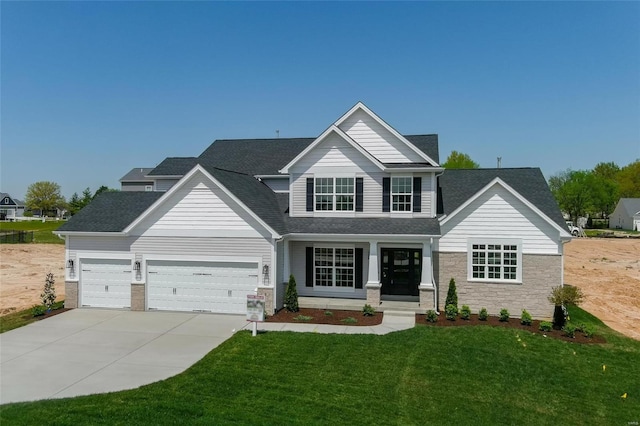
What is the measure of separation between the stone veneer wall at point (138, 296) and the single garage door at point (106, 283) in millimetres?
427

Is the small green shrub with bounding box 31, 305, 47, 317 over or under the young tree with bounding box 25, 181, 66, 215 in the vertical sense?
under

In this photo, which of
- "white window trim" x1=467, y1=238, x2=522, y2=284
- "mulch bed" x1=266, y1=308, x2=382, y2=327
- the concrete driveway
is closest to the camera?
the concrete driveway

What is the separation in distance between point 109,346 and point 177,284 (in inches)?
190

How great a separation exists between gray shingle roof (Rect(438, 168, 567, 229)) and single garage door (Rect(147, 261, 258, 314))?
949 centimetres

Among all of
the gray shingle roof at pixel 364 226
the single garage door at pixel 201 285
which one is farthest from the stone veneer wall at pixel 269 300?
the gray shingle roof at pixel 364 226

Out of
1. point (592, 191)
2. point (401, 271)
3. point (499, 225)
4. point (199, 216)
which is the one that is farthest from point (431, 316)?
point (592, 191)

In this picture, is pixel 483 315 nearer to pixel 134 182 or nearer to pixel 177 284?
pixel 177 284

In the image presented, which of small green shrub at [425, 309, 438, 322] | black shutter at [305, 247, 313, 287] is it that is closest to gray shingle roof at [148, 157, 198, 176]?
black shutter at [305, 247, 313, 287]

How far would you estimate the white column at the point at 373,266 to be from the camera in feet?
60.1

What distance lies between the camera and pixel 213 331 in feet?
50.1

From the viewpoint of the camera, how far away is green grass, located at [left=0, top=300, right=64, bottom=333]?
15864 millimetres

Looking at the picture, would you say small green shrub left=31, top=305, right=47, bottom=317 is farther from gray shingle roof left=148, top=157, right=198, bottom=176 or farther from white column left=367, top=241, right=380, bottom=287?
white column left=367, top=241, right=380, bottom=287

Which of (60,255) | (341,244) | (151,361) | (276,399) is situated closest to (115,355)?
(151,361)

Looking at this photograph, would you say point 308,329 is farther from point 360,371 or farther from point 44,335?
point 44,335
